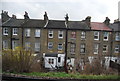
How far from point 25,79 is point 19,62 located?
41 cm

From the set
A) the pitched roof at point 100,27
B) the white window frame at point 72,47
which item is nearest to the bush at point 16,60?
the white window frame at point 72,47

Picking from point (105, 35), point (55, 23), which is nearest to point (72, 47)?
point (55, 23)

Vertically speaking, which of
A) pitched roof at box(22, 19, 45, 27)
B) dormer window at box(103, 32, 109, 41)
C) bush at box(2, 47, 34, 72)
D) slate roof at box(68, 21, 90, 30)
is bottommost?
bush at box(2, 47, 34, 72)

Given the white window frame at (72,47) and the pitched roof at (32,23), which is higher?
the pitched roof at (32,23)

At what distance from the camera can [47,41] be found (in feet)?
10.7

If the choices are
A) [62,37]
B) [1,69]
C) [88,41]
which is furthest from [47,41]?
[1,69]

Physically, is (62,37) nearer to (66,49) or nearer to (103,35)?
(66,49)

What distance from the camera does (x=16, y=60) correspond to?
4.79 ft

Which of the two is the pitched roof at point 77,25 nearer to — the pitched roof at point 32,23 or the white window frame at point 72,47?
the white window frame at point 72,47

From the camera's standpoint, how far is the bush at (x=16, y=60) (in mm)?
1380

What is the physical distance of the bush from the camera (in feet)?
4.53

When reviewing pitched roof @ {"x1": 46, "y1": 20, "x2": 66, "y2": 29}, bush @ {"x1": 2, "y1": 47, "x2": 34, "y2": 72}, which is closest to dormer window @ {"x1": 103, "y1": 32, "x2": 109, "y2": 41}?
pitched roof @ {"x1": 46, "y1": 20, "x2": 66, "y2": 29}

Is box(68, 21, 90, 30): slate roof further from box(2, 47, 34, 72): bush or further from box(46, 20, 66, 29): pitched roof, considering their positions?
box(2, 47, 34, 72): bush

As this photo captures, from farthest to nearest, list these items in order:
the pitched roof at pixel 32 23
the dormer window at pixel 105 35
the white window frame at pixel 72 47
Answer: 1. the dormer window at pixel 105 35
2. the white window frame at pixel 72 47
3. the pitched roof at pixel 32 23
